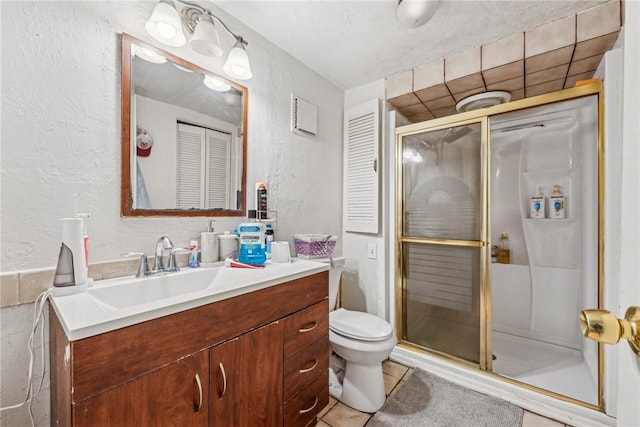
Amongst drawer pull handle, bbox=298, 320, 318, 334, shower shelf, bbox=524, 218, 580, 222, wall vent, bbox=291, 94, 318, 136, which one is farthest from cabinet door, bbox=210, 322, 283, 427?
shower shelf, bbox=524, 218, 580, 222

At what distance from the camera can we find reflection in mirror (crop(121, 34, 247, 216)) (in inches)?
43.6

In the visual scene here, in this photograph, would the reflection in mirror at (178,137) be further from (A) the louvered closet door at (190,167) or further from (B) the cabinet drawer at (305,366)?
(B) the cabinet drawer at (305,366)

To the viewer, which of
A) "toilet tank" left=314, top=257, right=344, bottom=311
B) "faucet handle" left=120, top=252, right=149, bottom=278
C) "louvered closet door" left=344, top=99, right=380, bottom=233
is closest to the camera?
"faucet handle" left=120, top=252, right=149, bottom=278

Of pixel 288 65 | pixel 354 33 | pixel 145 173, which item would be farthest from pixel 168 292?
pixel 354 33

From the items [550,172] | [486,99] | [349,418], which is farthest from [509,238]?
[349,418]

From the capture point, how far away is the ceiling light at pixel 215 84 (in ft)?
4.44

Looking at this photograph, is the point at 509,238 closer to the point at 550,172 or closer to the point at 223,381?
the point at 550,172

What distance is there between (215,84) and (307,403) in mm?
1634

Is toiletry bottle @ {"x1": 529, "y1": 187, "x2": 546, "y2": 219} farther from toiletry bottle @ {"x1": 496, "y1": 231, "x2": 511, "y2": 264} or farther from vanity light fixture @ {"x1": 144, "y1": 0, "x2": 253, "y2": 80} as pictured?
vanity light fixture @ {"x1": 144, "y1": 0, "x2": 253, "y2": 80}

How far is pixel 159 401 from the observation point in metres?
0.75

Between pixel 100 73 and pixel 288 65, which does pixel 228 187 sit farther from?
pixel 288 65

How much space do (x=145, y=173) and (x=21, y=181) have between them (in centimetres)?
36

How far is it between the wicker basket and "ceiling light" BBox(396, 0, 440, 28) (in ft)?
4.13

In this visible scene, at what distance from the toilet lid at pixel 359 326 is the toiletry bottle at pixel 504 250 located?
1.53 meters
